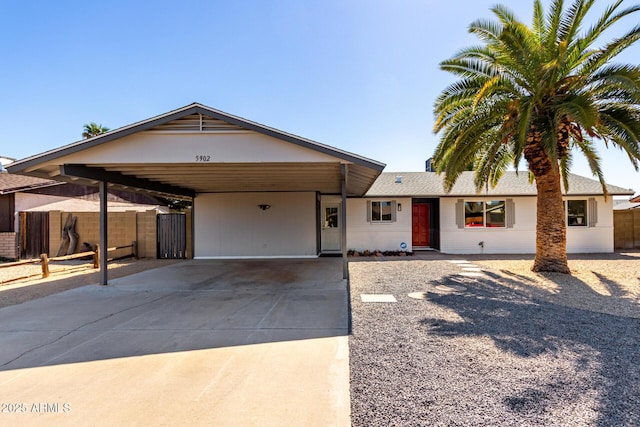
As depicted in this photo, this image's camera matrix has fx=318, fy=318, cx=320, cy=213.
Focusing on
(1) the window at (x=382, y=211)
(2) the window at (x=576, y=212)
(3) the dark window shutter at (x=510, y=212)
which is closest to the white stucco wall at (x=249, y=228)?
(1) the window at (x=382, y=211)

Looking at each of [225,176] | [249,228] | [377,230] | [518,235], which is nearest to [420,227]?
[377,230]

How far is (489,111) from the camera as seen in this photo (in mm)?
8617

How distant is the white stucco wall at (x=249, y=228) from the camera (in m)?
13.6

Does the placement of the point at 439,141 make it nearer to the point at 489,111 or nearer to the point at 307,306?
the point at 489,111

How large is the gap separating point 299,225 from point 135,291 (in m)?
7.16

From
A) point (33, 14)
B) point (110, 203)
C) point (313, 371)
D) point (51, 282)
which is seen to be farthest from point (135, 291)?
point (110, 203)

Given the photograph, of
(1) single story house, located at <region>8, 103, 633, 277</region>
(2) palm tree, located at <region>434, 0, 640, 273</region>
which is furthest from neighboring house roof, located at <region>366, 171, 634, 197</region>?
(2) palm tree, located at <region>434, 0, 640, 273</region>

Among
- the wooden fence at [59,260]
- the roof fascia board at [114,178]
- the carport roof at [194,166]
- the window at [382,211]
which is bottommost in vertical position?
Answer: the wooden fence at [59,260]

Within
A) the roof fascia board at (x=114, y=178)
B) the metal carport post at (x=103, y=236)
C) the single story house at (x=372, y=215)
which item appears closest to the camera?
the roof fascia board at (x=114, y=178)

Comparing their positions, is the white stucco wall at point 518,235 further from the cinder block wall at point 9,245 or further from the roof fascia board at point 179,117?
the cinder block wall at point 9,245

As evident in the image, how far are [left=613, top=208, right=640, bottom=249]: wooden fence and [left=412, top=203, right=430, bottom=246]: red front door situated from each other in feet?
29.4

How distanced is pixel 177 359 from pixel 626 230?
20159 millimetres

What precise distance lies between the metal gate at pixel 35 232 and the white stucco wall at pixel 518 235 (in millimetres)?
17227

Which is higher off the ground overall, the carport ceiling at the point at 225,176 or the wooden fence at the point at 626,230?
the carport ceiling at the point at 225,176
